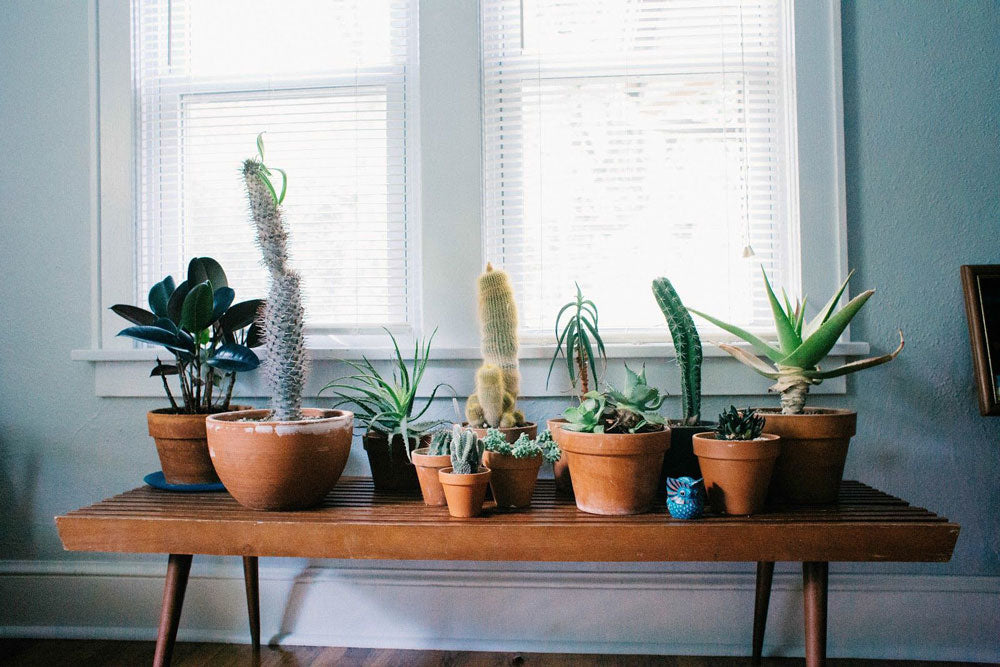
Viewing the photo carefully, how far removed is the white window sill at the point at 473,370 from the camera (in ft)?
5.73

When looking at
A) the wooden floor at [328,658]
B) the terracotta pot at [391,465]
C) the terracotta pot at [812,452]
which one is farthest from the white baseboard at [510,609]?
the terracotta pot at [812,452]

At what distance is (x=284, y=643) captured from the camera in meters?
1.82

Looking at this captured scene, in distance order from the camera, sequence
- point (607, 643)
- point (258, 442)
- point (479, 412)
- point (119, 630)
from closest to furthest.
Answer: point (258, 442)
point (479, 412)
point (607, 643)
point (119, 630)

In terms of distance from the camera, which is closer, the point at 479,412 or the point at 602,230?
the point at 479,412

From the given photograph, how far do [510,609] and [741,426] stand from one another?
0.90m

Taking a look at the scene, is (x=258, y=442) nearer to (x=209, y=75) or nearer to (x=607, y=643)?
(x=607, y=643)

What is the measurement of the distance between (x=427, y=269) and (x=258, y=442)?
28.3 inches

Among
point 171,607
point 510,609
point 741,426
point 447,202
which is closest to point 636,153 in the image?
point 447,202

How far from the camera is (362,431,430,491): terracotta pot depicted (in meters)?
1.53

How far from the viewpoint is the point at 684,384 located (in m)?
1.50

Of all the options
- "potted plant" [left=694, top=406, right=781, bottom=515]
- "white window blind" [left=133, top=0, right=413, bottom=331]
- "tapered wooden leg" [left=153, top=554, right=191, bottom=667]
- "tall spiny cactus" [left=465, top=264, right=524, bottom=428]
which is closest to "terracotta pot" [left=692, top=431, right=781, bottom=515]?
"potted plant" [left=694, top=406, right=781, bottom=515]

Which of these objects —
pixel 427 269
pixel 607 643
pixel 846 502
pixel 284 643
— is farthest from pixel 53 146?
pixel 846 502

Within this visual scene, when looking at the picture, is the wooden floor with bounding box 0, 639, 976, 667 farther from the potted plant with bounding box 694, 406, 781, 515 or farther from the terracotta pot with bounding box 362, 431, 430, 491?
the potted plant with bounding box 694, 406, 781, 515

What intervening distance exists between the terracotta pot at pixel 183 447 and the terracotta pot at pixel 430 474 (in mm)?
575
